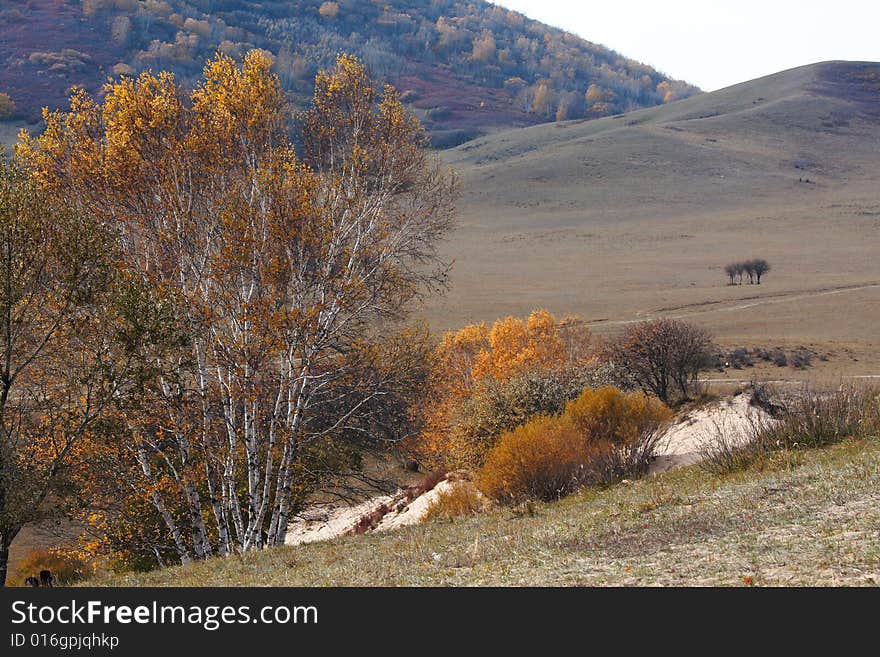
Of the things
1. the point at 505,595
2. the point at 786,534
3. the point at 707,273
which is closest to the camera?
the point at 505,595

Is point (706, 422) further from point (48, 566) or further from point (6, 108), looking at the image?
point (6, 108)

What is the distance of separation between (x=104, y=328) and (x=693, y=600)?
9.27 metres

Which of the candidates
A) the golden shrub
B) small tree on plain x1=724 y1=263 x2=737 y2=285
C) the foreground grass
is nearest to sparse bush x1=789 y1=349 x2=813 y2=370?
the golden shrub

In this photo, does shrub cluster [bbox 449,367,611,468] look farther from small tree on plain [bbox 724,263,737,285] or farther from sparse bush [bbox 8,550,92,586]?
small tree on plain [bbox 724,263,737,285]

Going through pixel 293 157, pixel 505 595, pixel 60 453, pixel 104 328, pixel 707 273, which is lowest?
pixel 707 273

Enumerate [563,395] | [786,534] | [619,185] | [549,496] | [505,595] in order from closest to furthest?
[505,595] < [786,534] < [549,496] < [563,395] < [619,185]

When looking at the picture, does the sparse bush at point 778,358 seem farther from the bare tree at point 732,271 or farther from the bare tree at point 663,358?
the bare tree at point 732,271

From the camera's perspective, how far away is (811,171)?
5098 inches

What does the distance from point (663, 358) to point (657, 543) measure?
83.1 feet

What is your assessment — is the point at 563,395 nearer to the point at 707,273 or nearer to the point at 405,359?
the point at 405,359

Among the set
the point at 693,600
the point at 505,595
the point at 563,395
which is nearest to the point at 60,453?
the point at 505,595

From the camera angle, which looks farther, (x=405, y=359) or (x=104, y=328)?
(x=405, y=359)

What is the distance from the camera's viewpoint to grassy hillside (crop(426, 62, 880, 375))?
60.3 meters

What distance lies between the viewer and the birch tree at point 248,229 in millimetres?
14375
